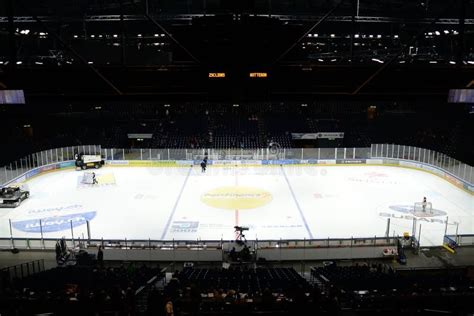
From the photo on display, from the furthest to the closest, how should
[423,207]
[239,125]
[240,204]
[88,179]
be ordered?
1. [239,125]
2. [88,179]
3. [240,204]
4. [423,207]

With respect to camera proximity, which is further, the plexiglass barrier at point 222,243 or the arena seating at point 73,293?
the plexiglass barrier at point 222,243

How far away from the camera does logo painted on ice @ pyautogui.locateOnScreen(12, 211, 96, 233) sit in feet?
65.5

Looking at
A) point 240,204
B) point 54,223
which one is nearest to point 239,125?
point 240,204

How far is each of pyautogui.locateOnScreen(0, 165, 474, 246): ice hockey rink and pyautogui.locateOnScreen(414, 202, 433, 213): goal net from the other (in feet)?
0.98

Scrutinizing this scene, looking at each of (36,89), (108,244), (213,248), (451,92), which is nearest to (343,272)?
(213,248)

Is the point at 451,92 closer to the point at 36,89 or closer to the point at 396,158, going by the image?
the point at 36,89

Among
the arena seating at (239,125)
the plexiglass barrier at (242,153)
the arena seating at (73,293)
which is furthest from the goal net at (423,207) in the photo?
→ the arena seating at (73,293)

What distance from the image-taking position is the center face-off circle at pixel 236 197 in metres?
23.4

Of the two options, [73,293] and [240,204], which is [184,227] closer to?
[240,204]

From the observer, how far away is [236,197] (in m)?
24.9

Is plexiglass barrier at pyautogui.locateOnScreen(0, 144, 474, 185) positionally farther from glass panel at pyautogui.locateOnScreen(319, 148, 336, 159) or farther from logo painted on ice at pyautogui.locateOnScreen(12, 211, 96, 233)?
logo painted on ice at pyautogui.locateOnScreen(12, 211, 96, 233)

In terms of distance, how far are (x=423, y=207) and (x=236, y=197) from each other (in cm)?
946

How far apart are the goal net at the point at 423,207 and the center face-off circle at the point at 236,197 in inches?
290

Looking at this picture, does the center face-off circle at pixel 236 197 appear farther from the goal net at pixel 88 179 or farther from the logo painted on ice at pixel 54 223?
the goal net at pixel 88 179
